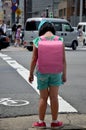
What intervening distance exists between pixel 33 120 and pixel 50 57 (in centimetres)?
151

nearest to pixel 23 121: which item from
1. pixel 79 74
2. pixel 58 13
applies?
pixel 79 74

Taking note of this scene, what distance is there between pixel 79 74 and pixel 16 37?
1990 centimetres

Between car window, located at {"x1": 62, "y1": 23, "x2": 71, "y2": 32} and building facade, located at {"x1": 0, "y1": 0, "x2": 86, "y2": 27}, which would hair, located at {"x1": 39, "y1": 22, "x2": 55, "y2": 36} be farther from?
building facade, located at {"x1": 0, "y1": 0, "x2": 86, "y2": 27}

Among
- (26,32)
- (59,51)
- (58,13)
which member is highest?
(59,51)

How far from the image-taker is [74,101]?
34.1 ft

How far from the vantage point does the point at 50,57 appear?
719 cm

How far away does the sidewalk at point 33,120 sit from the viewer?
7.65 m

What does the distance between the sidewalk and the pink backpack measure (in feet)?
3.02

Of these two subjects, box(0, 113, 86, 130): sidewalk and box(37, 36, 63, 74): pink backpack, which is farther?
box(0, 113, 86, 130): sidewalk

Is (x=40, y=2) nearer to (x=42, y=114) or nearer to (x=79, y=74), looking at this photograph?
(x=79, y=74)

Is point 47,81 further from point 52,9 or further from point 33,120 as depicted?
point 52,9

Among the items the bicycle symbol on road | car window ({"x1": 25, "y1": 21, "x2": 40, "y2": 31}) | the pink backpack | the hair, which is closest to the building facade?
car window ({"x1": 25, "y1": 21, "x2": 40, "y2": 31})

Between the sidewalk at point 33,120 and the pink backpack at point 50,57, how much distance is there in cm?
92

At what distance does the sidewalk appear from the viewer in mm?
7652
